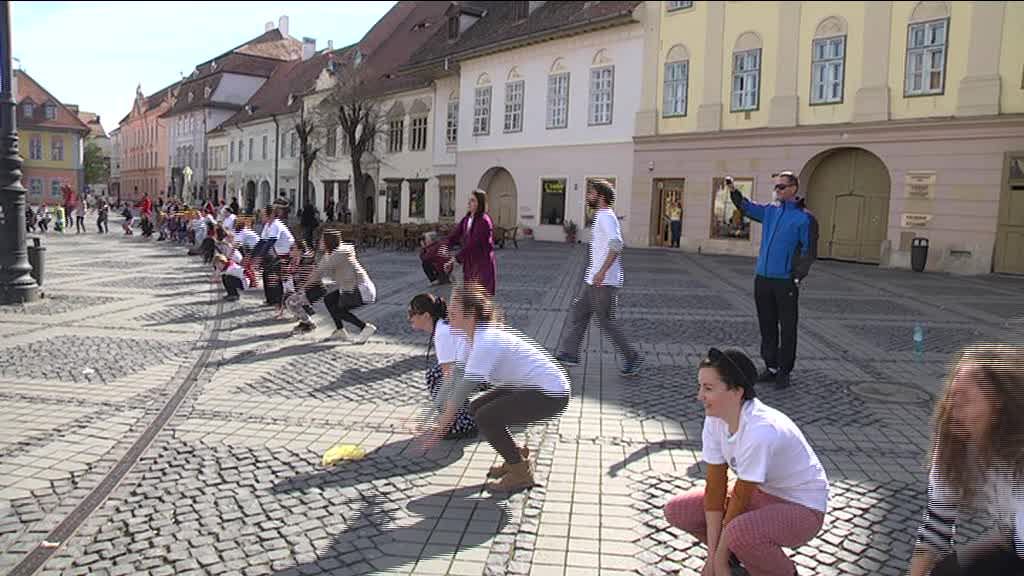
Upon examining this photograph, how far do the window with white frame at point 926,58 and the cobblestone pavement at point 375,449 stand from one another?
41.3 feet

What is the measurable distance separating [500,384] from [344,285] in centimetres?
509

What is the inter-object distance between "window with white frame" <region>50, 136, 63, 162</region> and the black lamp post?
6856 cm

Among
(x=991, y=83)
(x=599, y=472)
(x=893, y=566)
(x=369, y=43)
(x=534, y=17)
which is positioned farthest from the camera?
(x=369, y=43)

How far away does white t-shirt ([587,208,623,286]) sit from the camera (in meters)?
7.26

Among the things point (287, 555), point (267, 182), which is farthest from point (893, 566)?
point (267, 182)

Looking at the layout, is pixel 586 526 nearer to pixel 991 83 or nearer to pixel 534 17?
pixel 991 83

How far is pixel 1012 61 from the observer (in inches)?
783

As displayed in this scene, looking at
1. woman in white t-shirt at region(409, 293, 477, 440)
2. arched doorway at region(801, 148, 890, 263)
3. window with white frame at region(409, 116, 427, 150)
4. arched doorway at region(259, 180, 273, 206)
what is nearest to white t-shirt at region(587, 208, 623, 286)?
woman in white t-shirt at region(409, 293, 477, 440)

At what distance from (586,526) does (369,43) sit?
1920 inches

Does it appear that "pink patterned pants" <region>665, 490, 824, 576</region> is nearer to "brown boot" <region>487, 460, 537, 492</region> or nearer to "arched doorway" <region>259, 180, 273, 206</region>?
"brown boot" <region>487, 460, 537, 492</region>

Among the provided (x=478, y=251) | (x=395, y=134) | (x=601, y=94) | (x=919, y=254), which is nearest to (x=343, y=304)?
(x=478, y=251)

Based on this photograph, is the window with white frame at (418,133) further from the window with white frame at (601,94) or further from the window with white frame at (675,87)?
the window with white frame at (675,87)

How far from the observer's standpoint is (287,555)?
3707mm

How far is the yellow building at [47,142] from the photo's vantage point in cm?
6938
